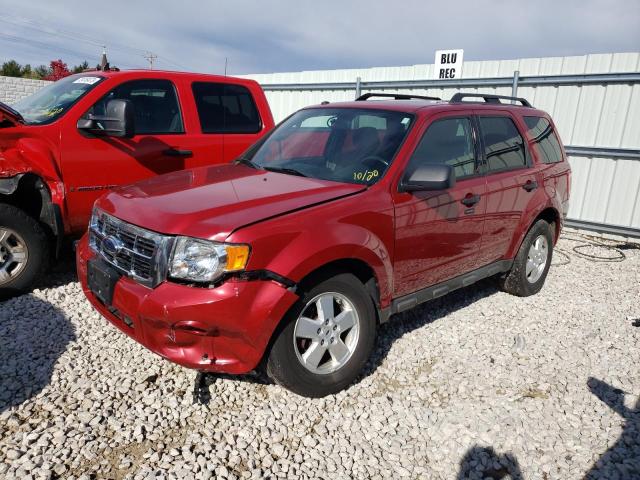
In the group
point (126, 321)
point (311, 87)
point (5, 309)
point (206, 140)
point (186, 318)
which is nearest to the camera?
point (186, 318)

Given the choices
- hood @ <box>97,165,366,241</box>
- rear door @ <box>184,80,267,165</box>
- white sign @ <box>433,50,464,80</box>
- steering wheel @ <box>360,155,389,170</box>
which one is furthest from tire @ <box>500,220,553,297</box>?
white sign @ <box>433,50,464,80</box>

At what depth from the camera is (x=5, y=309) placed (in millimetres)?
4043

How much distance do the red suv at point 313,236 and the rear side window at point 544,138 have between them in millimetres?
317

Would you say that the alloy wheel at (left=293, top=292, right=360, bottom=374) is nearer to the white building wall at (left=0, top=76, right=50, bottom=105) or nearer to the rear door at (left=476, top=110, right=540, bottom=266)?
the rear door at (left=476, top=110, right=540, bottom=266)

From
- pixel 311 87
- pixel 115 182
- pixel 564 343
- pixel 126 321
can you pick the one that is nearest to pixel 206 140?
pixel 115 182

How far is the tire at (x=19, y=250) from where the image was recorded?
162 inches

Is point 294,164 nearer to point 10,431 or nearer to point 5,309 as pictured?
point 10,431

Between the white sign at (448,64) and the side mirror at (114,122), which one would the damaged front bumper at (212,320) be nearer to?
the side mirror at (114,122)

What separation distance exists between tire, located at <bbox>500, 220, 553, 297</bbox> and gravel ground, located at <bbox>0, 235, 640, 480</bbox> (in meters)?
0.71

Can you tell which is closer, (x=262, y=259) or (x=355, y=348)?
(x=262, y=259)

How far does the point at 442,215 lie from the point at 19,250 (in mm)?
3541

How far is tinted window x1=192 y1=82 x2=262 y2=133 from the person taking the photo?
17.4 feet

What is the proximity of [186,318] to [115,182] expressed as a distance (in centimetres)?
266

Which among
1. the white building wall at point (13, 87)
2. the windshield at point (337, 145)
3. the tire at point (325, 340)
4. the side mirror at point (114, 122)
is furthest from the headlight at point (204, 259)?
the white building wall at point (13, 87)
